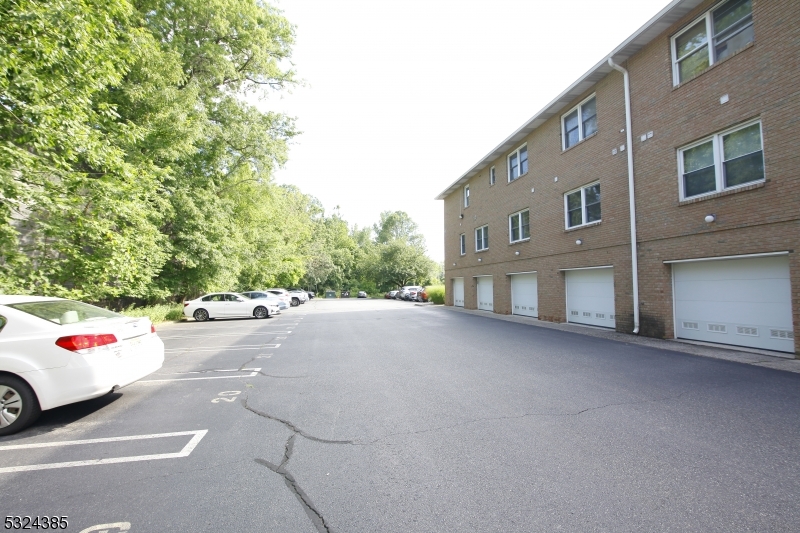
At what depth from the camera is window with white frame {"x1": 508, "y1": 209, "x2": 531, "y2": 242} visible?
17.0 m

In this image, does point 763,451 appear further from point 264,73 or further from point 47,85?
point 264,73

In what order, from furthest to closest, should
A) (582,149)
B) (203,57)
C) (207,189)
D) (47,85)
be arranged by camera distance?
(207,189) < (203,57) < (582,149) < (47,85)

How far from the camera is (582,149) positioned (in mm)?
13234

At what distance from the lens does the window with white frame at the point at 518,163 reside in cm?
1734

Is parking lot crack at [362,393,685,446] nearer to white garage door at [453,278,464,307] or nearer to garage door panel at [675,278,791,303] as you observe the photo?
garage door panel at [675,278,791,303]

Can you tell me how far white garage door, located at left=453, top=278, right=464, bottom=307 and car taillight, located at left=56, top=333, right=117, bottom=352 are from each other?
2192cm

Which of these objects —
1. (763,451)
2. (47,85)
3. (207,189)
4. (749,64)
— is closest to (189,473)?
(763,451)

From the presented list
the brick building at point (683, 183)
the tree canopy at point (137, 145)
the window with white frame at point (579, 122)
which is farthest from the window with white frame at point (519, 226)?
the tree canopy at point (137, 145)

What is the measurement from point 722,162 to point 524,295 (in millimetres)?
9481

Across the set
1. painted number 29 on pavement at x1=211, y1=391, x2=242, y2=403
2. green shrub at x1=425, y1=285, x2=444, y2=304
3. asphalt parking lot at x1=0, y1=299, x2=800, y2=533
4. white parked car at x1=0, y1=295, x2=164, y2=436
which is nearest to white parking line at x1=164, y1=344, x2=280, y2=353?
asphalt parking lot at x1=0, y1=299, x2=800, y2=533

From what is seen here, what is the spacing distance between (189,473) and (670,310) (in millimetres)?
10815

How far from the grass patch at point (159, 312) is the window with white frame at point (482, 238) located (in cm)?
1627

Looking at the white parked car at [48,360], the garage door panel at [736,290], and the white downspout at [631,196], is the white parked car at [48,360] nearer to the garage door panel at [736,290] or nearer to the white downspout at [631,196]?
the garage door panel at [736,290]

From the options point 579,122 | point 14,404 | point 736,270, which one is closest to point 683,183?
point 736,270
